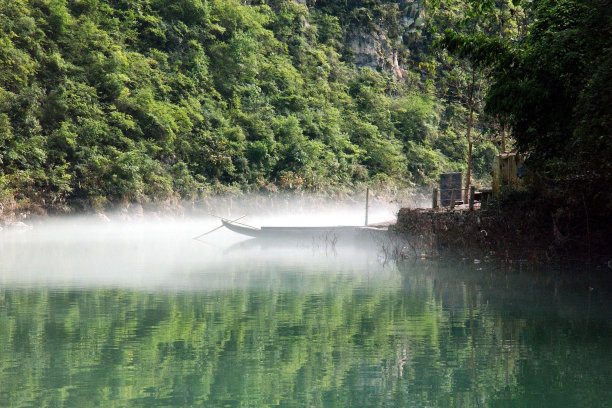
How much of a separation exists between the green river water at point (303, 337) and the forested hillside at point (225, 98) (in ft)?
24.9

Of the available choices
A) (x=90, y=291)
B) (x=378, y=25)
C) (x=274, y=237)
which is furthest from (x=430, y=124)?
(x=90, y=291)

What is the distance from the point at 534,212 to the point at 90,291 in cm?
1178

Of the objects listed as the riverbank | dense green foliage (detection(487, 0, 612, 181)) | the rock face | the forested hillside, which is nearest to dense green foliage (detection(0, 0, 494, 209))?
the forested hillside

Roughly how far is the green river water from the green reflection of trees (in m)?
0.03

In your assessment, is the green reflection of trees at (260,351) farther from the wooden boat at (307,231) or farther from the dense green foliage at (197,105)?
the dense green foliage at (197,105)

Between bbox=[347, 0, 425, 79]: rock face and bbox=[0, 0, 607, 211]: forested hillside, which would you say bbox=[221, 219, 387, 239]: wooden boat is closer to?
bbox=[0, 0, 607, 211]: forested hillside

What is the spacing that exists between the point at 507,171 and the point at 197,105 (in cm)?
2650

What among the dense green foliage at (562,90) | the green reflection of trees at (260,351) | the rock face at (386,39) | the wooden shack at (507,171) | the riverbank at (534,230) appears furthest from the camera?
the rock face at (386,39)

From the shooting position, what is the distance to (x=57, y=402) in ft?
24.9

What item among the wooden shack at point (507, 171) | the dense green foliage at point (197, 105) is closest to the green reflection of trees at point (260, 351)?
the wooden shack at point (507, 171)

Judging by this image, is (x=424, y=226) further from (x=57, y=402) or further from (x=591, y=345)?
(x=57, y=402)

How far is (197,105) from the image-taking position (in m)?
47.7

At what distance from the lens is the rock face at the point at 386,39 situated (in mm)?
66938

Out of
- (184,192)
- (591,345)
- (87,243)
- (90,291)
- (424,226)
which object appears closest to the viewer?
(591,345)
